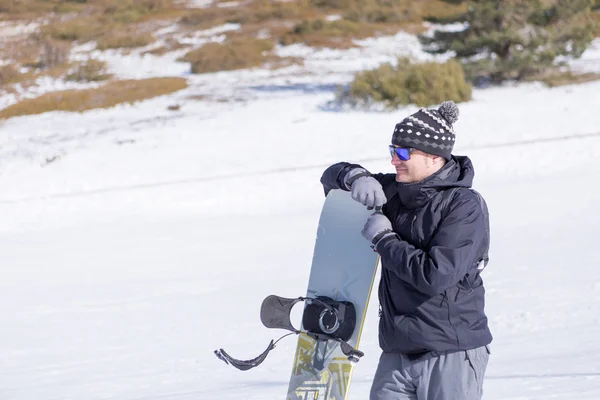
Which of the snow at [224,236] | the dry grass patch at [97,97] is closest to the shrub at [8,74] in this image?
the dry grass patch at [97,97]

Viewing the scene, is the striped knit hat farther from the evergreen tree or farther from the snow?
the evergreen tree

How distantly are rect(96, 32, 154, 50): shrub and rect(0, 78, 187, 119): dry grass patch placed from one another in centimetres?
600

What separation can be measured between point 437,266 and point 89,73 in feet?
70.5

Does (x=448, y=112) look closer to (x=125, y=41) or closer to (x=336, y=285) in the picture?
(x=336, y=285)

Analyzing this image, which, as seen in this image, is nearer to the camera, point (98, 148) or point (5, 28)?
point (98, 148)

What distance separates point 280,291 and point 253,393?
251 centimetres

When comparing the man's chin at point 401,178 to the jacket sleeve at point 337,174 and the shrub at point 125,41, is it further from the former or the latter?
the shrub at point 125,41

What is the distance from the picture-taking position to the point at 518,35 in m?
18.6

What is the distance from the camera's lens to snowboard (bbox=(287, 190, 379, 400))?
325cm

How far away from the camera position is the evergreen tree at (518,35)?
18.4 metres

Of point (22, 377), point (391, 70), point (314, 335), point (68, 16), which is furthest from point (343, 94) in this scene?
point (68, 16)

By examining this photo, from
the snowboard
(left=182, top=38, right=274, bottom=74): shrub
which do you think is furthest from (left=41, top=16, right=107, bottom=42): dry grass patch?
the snowboard

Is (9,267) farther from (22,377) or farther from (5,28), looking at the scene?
(5,28)

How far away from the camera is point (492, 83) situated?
62.8 feet
